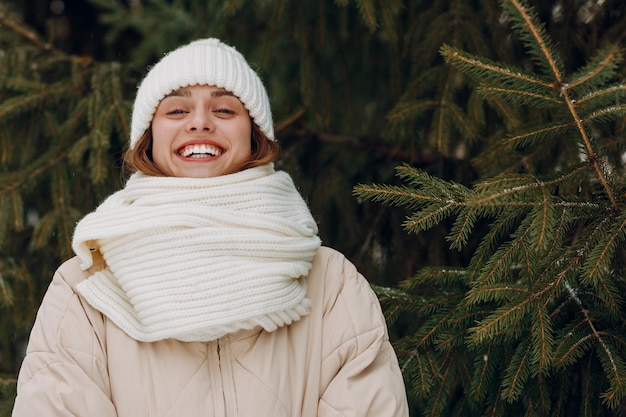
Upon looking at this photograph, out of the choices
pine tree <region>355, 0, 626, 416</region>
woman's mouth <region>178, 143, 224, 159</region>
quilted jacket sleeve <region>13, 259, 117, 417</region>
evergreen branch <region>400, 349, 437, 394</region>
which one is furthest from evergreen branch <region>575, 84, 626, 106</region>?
quilted jacket sleeve <region>13, 259, 117, 417</region>

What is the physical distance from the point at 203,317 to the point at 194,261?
0.16 meters

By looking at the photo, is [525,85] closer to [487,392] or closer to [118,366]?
[487,392]

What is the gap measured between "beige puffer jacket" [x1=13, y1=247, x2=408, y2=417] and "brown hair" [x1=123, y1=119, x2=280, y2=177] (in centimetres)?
36

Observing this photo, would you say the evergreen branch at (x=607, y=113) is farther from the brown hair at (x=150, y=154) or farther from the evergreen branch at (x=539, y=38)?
the brown hair at (x=150, y=154)

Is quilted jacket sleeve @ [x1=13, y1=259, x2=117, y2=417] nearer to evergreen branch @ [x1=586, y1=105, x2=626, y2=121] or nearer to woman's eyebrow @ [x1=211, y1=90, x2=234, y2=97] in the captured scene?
woman's eyebrow @ [x1=211, y1=90, x2=234, y2=97]

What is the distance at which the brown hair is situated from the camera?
2509 mm

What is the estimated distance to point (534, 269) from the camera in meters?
2.23

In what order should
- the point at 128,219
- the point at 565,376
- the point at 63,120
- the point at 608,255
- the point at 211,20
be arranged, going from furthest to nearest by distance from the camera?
the point at 211,20 → the point at 63,120 → the point at 565,376 → the point at 128,219 → the point at 608,255

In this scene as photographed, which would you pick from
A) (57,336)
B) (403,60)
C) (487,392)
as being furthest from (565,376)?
(403,60)

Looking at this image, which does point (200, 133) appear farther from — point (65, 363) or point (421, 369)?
point (421, 369)

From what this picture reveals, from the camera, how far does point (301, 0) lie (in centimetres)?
363

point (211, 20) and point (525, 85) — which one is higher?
point (211, 20)

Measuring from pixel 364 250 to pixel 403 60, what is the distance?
877 millimetres

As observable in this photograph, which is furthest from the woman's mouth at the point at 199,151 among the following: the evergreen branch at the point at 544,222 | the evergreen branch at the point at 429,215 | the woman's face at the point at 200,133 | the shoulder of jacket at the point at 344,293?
the evergreen branch at the point at 544,222
